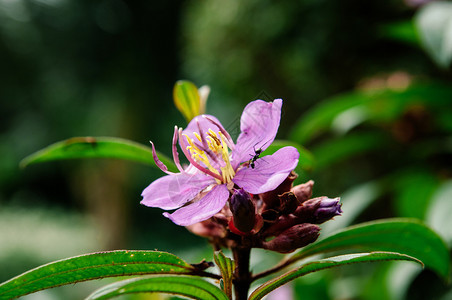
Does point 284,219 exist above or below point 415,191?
below

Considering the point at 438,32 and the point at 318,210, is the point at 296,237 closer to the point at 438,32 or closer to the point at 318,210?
the point at 318,210

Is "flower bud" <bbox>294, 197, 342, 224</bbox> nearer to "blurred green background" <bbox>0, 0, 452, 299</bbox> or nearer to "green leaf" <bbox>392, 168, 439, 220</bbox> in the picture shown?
"blurred green background" <bbox>0, 0, 452, 299</bbox>

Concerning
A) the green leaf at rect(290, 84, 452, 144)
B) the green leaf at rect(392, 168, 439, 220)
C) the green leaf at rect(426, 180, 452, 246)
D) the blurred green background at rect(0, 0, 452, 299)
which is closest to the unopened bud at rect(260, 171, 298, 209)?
the blurred green background at rect(0, 0, 452, 299)

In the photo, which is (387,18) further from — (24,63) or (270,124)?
(24,63)

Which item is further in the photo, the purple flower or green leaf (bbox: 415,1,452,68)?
green leaf (bbox: 415,1,452,68)

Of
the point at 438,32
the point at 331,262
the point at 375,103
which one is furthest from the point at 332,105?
the point at 331,262

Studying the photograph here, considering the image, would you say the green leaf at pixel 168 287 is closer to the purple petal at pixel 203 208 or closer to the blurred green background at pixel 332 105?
the purple petal at pixel 203 208

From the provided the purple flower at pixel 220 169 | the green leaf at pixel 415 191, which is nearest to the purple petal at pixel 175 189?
the purple flower at pixel 220 169
